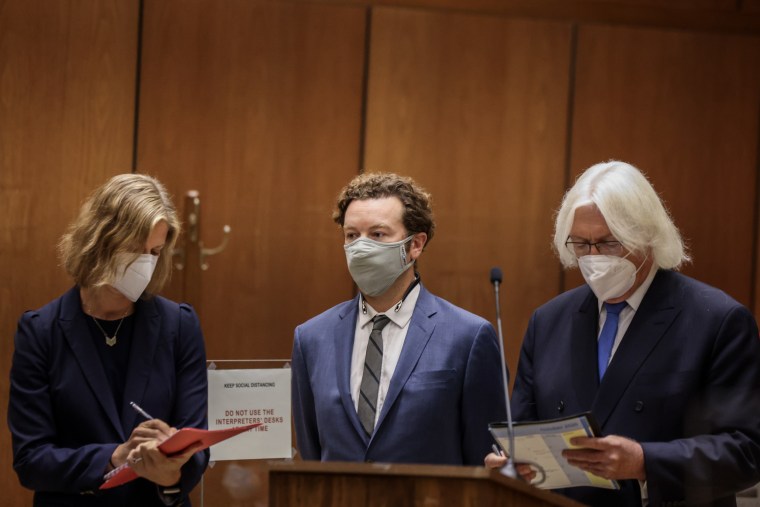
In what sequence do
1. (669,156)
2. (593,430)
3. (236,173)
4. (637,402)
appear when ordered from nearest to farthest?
(593,430), (637,402), (236,173), (669,156)

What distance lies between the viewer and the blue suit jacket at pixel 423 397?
291cm

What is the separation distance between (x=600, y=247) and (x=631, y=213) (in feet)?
0.40

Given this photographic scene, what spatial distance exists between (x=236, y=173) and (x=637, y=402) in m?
3.08

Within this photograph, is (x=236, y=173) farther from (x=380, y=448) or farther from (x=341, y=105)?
(x=380, y=448)

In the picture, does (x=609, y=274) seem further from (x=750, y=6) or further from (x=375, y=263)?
(x=750, y=6)

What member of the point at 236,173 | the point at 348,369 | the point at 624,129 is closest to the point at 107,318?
the point at 348,369

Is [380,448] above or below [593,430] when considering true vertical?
Answer: below

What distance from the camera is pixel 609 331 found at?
2.78 m

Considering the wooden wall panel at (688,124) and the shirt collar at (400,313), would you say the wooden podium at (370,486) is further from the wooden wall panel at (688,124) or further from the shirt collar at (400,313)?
the wooden wall panel at (688,124)

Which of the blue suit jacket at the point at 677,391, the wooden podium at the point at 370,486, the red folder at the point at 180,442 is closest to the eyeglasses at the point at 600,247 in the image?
the blue suit jacket at the point at 677,391

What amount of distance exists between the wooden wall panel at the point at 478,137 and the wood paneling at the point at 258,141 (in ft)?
0.71

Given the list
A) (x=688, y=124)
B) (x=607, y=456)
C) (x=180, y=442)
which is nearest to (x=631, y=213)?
(x=607, y=456)

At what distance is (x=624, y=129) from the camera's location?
5559mm

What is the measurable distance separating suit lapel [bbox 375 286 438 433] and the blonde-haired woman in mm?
539
